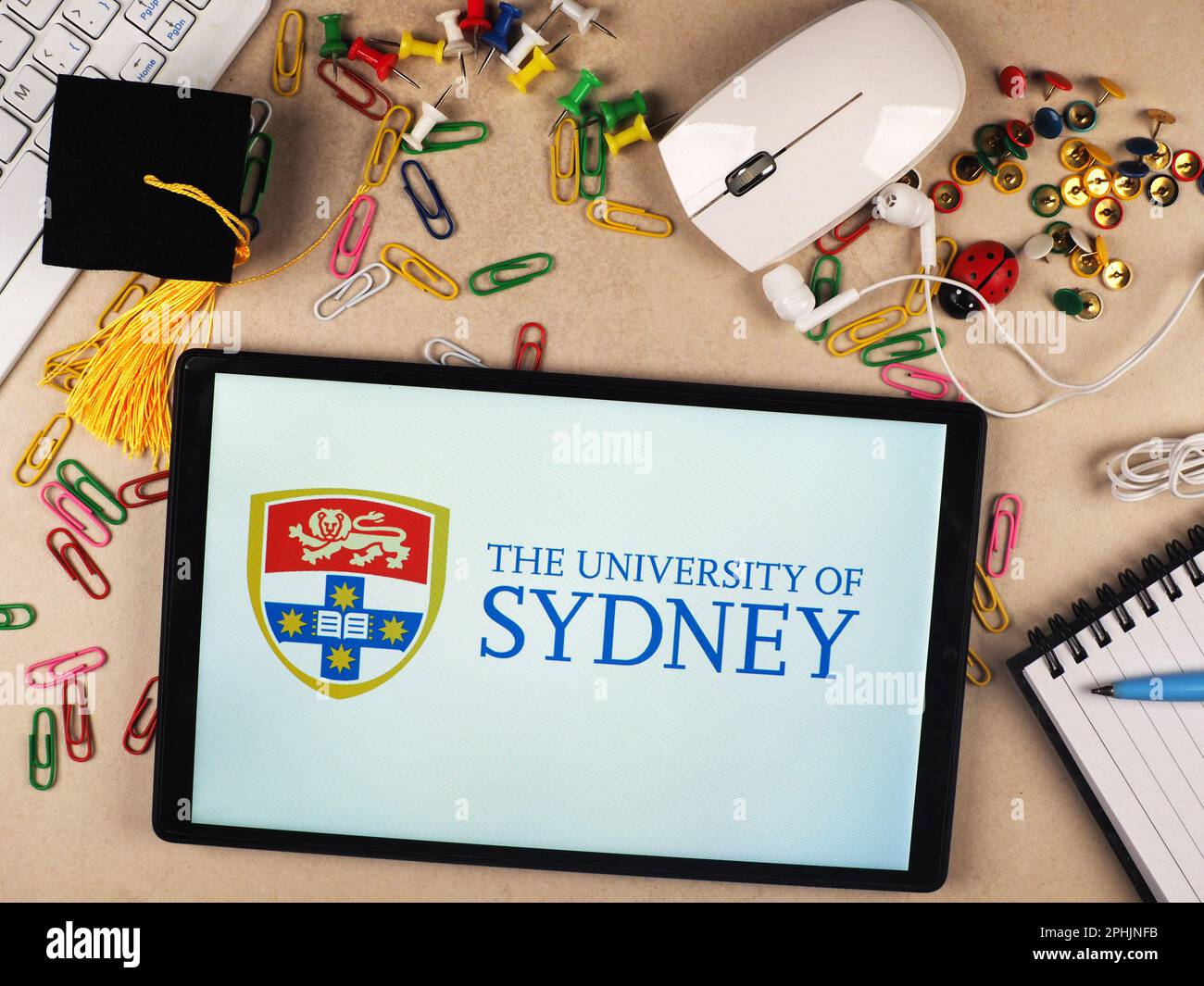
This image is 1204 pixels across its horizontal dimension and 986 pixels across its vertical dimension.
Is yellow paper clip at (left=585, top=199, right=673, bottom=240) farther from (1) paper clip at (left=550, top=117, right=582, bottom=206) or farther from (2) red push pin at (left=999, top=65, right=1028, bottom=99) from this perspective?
(2) red push pin at (left=999, top=65, right=1028, bottom=99)

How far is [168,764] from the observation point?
1.18 meters

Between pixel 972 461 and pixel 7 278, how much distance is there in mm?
1447

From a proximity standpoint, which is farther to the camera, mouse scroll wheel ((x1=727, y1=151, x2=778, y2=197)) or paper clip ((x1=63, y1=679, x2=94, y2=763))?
paper clip ((x1=63, y1=679, x2=94, y2=763))

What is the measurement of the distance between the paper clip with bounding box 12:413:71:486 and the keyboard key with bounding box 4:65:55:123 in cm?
44

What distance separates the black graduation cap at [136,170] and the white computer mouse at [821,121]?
0.62 m

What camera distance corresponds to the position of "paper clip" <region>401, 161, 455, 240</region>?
3.86 ft

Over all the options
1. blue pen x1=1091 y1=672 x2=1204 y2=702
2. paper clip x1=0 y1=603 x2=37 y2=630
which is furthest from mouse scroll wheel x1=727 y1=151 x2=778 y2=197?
paper clip x1=0 y1=603 x2=37 y2=630

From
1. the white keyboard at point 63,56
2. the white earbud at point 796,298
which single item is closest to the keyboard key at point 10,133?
the white keyboard at point 63,56

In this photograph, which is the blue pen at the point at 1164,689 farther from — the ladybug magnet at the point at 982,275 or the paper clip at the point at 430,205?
the paper clip at the point at 430,205

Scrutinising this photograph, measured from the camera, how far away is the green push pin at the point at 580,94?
111 cm

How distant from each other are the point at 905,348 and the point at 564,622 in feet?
2.17

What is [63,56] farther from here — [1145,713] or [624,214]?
[1145,713]

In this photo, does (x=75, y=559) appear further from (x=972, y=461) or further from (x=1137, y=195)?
(x=1137, y=195)

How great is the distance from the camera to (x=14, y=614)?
1.23 m
